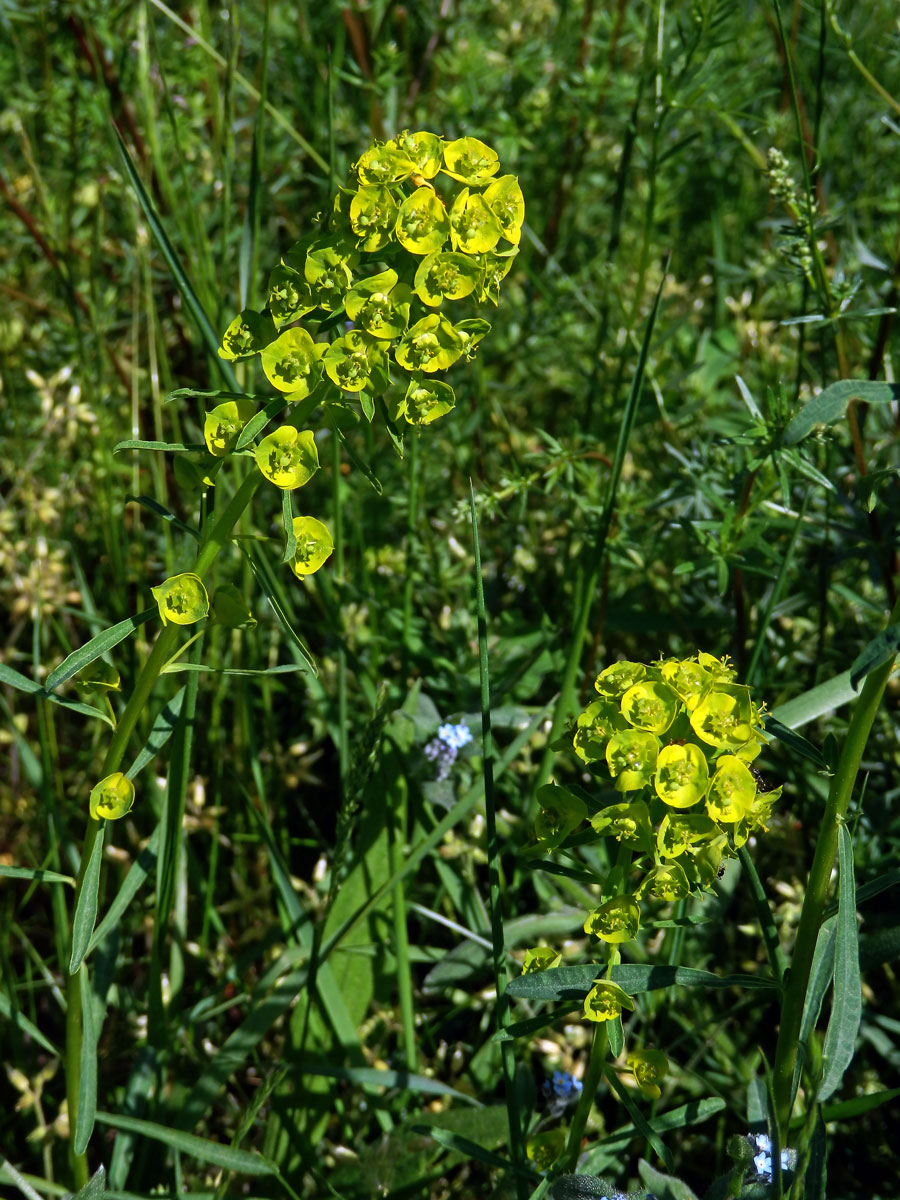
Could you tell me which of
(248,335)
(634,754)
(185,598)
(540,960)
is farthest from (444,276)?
(540,960)

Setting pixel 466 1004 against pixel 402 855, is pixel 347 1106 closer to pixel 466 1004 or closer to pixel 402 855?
pixel 466 1004

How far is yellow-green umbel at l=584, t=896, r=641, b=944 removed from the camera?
1367 mm

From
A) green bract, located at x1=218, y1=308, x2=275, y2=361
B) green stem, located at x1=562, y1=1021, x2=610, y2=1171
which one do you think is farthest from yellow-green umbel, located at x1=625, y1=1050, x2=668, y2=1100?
green bract, located at x1=218, y1=308, x2=275, y2=361

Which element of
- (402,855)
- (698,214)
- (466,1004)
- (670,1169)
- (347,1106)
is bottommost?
(347,1106)

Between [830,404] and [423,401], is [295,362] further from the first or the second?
[830,404]

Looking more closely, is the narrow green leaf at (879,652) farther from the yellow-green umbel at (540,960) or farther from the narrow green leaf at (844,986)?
the yellow-green umbel at (540,960)

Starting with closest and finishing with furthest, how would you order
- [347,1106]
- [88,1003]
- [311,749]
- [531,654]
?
[88,1003]
[347,1106]
[531,654]
[311,749]

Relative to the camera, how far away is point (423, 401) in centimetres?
141

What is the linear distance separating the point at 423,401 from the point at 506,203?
0.27 metres

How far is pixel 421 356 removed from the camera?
1379 millimetres

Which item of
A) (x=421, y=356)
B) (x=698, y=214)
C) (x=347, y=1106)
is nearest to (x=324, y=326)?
(x=421, y=356)

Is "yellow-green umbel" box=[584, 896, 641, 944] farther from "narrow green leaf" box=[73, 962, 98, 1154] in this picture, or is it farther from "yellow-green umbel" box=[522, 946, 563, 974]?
"narrow green leaf" box=[73, 962, 98, 1154]

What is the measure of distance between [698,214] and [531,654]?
2.13 metres

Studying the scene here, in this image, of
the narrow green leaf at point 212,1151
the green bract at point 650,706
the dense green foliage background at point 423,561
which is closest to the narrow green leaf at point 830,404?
the dense green foliage background at point 423,561
